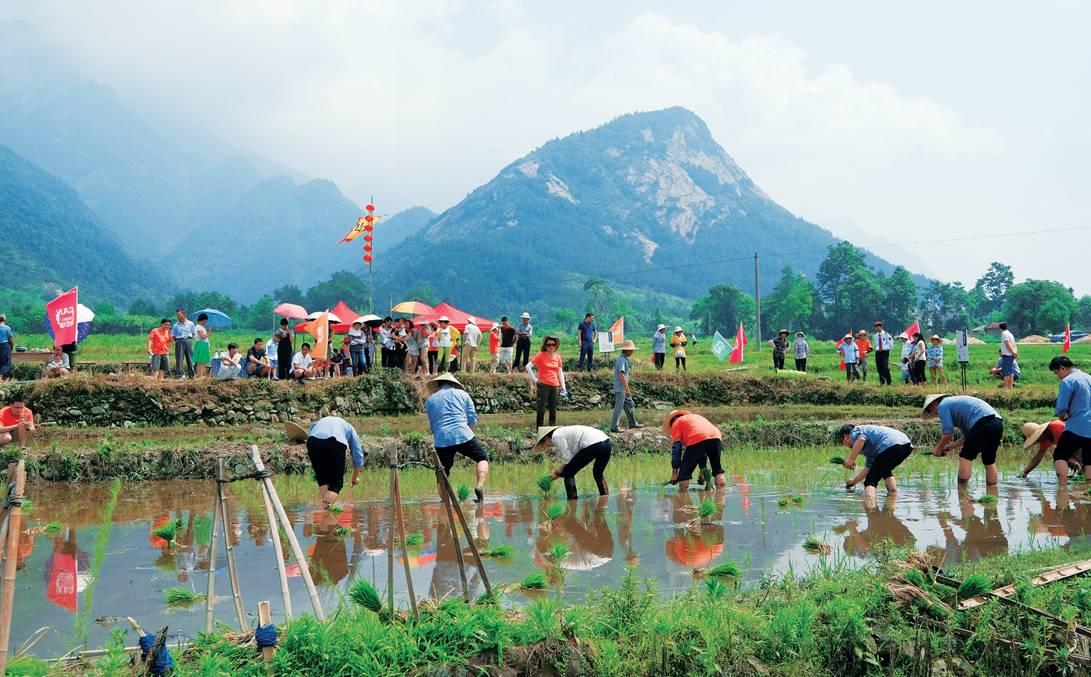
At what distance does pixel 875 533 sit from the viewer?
913 centimetres

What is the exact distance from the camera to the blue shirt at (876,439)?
10.6m

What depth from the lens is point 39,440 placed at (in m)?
15.9

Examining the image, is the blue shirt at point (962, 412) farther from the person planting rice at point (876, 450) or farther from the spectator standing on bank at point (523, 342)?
the spectator standing on bank at point (523, 342)

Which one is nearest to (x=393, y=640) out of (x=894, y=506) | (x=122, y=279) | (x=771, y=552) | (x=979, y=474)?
(x=771, y=552)

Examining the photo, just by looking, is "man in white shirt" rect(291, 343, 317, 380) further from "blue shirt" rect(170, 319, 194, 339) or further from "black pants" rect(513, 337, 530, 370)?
"black pants" rect(513, 337, 530, 370)

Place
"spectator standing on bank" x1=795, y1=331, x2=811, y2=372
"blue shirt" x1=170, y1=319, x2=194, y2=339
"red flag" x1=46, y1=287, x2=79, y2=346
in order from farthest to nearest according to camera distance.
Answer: "spectator standing on bank" x1=795, y1=331, x2=811, y2=372
"blue shirt" x1=170, y1=319, x2=194, y2=339
"red flag" x1=46, y1=287, x2=79, y2=346

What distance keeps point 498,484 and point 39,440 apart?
329 inches

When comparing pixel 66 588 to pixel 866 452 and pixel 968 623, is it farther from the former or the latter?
pixel 866 452

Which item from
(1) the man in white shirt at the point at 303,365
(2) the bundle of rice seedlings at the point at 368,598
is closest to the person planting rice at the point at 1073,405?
(2) the bundle of rice seedlings at the point at 368,598

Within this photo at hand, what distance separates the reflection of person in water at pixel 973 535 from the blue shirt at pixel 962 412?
1.00 meters

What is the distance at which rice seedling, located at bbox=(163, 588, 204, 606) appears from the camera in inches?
265

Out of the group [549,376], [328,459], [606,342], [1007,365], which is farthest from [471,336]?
[328,459]

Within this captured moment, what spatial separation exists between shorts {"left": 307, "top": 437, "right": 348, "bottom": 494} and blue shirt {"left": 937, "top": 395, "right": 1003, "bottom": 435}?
7242 mm

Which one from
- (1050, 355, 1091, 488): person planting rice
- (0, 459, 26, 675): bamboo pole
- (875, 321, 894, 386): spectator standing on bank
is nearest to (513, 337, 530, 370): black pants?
(875, 321, 894, 386): spectator standing on bank
